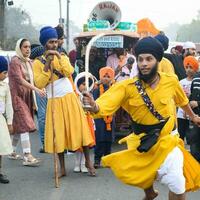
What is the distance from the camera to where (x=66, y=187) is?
642 centimetres

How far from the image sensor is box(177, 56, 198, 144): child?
7.55 meters

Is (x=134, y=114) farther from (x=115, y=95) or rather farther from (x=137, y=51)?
(x=137, y=51)

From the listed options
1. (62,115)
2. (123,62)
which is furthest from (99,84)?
(123,62)

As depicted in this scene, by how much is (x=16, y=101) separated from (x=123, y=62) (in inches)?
100

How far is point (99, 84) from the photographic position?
25.3 feet

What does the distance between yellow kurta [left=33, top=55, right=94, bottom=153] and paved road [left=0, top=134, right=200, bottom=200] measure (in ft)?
1.50

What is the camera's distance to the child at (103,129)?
757 cm

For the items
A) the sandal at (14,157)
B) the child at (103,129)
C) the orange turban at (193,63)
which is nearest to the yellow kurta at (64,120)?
the child at (103,129)

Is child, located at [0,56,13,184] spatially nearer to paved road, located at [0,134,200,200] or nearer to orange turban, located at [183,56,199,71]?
paved road, located at [0,134,200,200]

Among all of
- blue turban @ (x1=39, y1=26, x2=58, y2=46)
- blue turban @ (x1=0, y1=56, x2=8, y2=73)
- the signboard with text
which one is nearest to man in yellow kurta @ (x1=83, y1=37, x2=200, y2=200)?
blue turban @ (x1=39, y1=26, x2=58, y2=46)

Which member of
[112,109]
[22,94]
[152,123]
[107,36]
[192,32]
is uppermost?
[107,36]

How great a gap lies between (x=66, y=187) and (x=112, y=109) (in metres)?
2.13

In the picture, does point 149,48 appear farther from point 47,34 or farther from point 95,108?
point 47,34

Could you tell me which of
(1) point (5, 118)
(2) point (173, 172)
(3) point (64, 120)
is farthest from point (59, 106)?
(2) point (173, 172)
